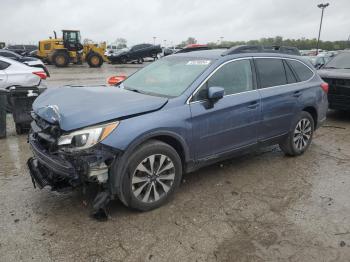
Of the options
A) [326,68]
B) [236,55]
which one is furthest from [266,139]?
[326,68]

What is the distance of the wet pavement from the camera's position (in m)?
3.03

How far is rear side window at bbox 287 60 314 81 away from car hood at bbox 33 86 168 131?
2618mm

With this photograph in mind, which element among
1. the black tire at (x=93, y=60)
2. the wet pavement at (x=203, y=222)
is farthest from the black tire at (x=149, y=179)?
the black tire at (x=93, y=60)

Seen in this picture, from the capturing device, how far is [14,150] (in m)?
5.74

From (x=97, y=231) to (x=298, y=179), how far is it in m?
2.84

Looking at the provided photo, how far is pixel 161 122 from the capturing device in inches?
141

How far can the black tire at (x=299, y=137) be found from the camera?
5.34m

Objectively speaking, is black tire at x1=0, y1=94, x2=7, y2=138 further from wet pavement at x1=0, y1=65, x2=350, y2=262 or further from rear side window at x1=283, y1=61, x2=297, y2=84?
rear side window at x1=283, y1=61, x2=297, y2=84

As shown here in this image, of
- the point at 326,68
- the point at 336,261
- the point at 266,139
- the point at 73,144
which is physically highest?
the point at 326,68

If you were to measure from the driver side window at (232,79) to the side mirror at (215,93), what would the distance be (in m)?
0.11

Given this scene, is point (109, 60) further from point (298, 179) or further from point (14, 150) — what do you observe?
point (298, 179)

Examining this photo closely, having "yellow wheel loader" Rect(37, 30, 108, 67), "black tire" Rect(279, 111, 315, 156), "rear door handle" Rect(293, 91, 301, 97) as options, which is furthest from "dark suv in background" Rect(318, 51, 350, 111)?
"yellow wheel loader" Rect(37, 30, 108, 67)

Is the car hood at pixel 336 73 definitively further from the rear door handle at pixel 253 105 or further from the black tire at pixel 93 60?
the black tire at pixel 93 60

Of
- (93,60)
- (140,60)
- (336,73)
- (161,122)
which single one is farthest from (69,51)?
(161,122)
